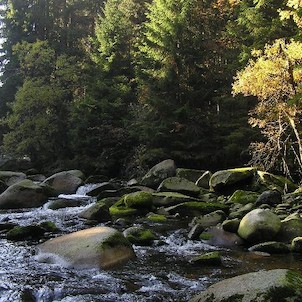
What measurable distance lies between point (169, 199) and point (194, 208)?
116 centimetres

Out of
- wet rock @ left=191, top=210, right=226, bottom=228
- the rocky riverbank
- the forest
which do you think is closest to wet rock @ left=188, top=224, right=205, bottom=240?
the rocky riverbank

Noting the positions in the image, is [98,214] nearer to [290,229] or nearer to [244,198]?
[244,198]

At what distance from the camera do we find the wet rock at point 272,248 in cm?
882

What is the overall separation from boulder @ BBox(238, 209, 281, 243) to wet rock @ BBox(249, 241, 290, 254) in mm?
497

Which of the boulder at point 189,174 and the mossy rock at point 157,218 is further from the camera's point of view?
the boulder at point 189,174

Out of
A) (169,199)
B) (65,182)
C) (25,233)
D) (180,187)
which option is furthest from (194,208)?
(65,182)

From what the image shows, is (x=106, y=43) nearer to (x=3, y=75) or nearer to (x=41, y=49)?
(x=41, y=49)

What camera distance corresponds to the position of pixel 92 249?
26.1 feet

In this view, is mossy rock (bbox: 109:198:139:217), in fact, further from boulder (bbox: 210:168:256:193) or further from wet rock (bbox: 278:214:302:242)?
wet rock (bbox: 278:214:302:242)

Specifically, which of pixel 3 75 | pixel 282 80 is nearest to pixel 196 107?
pixel 282 80

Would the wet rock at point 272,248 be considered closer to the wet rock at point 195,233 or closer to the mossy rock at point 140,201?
the wet rock at point 195,233

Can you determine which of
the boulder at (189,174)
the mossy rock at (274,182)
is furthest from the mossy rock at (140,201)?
the mossy rock at (274,182)

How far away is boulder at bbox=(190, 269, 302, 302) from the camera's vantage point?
494cm

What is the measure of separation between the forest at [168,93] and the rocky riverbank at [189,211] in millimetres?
1524
